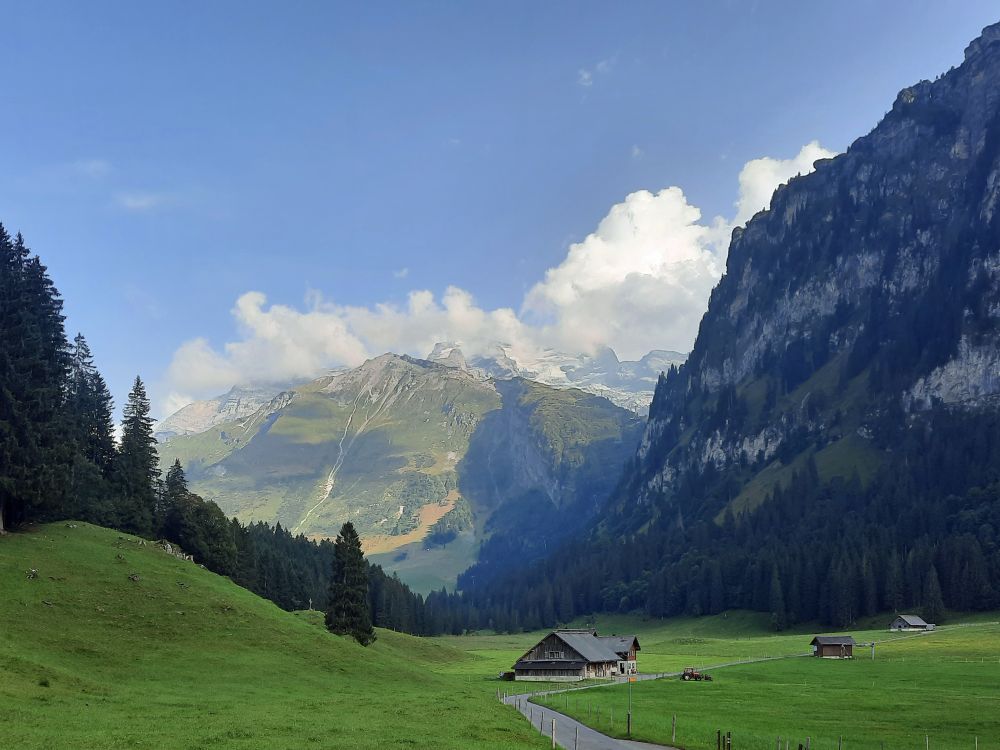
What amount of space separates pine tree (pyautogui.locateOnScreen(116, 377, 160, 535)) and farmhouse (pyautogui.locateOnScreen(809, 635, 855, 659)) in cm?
11128

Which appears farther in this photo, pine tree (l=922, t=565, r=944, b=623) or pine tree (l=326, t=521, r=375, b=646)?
pine tree (l=922, t=565, r=944, b=623)

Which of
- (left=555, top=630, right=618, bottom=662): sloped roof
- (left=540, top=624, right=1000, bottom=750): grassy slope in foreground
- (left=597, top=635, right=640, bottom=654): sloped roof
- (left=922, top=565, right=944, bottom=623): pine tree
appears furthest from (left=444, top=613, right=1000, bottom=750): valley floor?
(left=922, top=565, right=944, bottom=623): pine tree

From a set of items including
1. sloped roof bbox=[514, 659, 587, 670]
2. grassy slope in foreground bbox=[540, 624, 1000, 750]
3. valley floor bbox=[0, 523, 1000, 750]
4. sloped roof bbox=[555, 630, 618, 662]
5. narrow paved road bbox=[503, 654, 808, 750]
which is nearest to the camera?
valley floor bbox=[0, 523, 1000, 750]

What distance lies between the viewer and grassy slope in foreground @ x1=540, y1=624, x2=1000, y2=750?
184 feet

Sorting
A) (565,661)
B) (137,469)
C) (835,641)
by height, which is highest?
(137,469)

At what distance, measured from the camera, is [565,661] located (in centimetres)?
12094

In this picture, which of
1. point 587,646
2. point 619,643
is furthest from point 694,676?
point 619,643

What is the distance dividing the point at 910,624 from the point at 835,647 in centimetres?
→ 4893

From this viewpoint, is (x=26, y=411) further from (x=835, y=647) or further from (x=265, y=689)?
(x=835, y=647)

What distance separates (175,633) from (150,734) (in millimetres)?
35590

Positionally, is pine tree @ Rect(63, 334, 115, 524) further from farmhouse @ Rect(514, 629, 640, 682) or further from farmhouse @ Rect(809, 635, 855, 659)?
farmhouse @ Rect(809, 635, 855, 659)

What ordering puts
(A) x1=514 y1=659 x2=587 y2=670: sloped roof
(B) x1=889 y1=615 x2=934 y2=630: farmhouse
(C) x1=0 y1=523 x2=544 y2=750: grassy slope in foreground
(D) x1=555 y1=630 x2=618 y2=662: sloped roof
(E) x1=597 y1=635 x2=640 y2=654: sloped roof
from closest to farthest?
(C) x1=0 y1=523 x2=544 y2=750: grassy slope in foreground, (A) x1=514 y1=659 x2=587 y2=670: sloped roof, (D) x1=555 y1=630 x2=618 y2=662: sloped roof, (E) x1=597 y1=635 x2=640 y2=654: sloped roof, (B) x1=889 y1=615 x2=934 y2=630: farmhouse

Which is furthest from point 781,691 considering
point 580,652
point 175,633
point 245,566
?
point 245,566

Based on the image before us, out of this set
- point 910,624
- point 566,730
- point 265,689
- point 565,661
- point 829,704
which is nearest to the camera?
point 566,730
